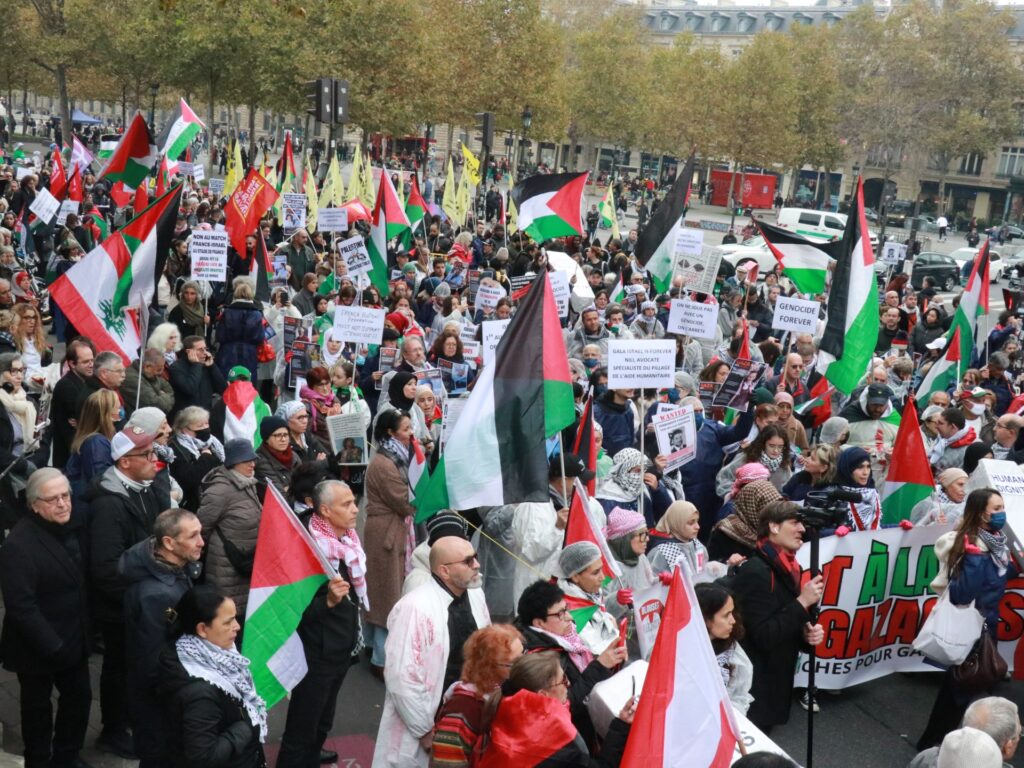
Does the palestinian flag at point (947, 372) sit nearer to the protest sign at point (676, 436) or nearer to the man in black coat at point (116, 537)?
the protest sign at point (676, 436)

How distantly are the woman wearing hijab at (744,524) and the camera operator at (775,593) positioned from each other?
49 centimetres

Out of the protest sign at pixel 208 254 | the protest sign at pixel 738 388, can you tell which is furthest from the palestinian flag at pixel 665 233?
the protest sign at pixel 208 254

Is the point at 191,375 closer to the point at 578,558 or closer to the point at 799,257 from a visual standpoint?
the point at 578,558

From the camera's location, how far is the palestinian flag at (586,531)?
5535 mm

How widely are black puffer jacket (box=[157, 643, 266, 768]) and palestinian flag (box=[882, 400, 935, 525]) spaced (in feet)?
16.4

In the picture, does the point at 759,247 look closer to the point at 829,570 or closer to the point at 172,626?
the point at 829,570

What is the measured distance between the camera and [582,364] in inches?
393

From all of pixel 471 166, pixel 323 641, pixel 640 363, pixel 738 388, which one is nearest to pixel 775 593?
pixel 640 363

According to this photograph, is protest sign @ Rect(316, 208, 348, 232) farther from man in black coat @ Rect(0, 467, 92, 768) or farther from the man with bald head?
the man with bald head

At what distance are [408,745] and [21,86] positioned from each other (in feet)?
188

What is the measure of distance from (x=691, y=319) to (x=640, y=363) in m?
3.67

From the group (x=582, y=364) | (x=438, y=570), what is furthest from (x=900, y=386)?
(x=438, y=570)

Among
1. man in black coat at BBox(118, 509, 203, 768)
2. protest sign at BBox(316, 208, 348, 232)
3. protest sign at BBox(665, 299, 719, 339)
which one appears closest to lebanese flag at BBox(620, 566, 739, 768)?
man in black coat at BBox(118, 509, 203, 768)

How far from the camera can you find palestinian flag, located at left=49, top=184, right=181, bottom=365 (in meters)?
7.84
